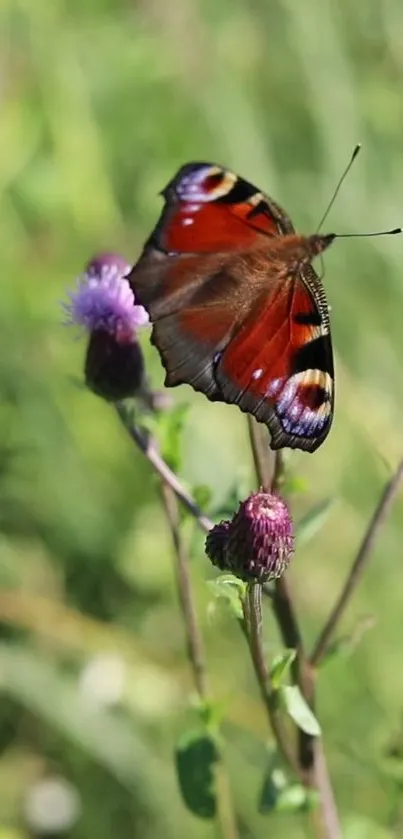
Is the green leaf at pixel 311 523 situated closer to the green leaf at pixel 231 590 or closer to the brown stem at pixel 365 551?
the brown stem at pixel 365 551

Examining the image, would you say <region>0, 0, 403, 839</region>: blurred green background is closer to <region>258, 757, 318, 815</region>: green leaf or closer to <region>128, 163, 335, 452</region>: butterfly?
<region>258, 757, 318, 815</region>: green leaf

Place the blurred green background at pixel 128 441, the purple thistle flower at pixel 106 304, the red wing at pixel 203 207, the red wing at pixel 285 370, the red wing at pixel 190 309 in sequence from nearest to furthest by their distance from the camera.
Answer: the red wing at pixel 285 370 → the red wing at pixel 190 309 → the red wing at pixel 203 207 → the purple thistle flower at pixel 106 304 → the blurred green background at pixel 128 441

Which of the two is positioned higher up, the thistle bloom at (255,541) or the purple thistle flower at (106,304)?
the thistle bloom at (255,541)

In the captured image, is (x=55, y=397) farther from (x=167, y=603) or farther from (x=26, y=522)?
(x=167, y=603)

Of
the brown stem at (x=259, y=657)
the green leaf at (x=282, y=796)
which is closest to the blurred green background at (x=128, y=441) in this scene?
the green leaf at (x=282, y=796)

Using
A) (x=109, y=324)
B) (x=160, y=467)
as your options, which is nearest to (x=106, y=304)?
(x=109, y=324)

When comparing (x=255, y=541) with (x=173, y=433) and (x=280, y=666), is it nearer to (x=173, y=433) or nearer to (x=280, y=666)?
(x=280, y=666)

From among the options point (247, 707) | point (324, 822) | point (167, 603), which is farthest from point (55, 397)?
point (324, 822)

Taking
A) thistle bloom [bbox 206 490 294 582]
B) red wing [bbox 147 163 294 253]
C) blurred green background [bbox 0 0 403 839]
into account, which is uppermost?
red wing [bbox 147 163 294 253]

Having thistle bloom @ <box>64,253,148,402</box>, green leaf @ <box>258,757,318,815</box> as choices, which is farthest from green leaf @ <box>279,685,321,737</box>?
thistle bloom @ <box>64,253,148,402</box>
